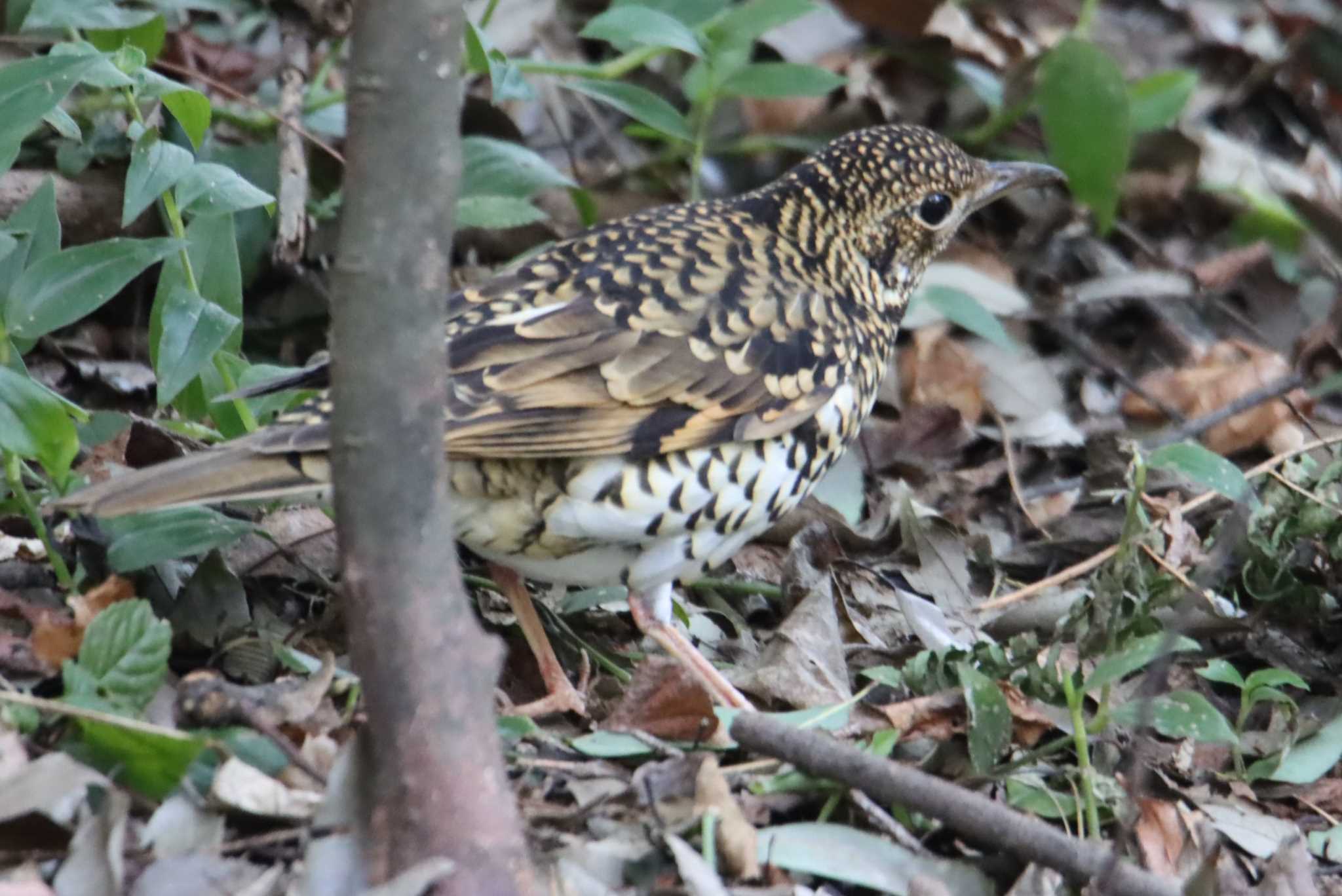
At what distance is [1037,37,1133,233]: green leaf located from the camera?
5.70 m

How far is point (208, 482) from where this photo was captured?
2938 millimetres

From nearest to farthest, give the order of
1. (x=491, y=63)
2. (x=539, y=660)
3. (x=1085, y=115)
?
(x=539, y=660)
(x=491, y=63)
(x=1085, y=115)

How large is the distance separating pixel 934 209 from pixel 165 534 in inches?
82.4

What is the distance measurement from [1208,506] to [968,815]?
6.47 feet

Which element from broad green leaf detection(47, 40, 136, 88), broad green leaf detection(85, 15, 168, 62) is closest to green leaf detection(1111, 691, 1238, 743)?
→ broad green leaf detection(47, 40, 136, 88)

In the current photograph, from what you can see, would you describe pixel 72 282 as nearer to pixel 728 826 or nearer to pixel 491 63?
pixel 491 63

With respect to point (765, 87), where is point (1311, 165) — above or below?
below

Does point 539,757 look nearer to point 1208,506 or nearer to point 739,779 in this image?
point 739,779

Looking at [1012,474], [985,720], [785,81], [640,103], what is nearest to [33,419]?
[985,720]

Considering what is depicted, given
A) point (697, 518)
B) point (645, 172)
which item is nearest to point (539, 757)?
point (697, 518)

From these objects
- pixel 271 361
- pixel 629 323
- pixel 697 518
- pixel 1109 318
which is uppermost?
pixel 629 323

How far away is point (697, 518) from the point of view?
3.49 meters

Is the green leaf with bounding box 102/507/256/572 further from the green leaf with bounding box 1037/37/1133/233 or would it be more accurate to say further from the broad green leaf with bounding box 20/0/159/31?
the green leaf with bounding box 1037/37/1133/233

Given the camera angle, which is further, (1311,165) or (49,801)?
(1311,165)
